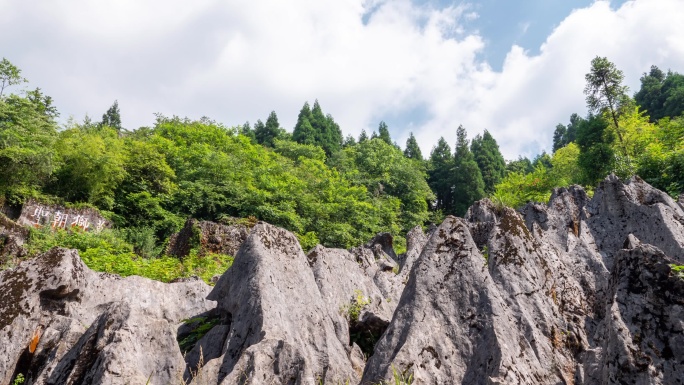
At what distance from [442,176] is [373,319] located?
2081 inches

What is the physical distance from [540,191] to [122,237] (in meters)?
30.7

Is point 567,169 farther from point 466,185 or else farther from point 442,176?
point 442,176

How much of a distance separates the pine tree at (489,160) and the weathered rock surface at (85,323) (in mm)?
50487

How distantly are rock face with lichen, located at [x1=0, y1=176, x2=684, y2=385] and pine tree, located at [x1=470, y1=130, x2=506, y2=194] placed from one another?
49.0 metres

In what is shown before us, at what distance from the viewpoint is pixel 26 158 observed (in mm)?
23047

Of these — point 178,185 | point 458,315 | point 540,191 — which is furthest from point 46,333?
point 540,191

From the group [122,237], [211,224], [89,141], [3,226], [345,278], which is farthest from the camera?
[89,141]

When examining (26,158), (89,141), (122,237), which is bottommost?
(122,237)

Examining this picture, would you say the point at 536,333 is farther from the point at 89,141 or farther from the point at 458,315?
the point at 89,141

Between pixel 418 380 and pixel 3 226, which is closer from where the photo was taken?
pixel 418 380

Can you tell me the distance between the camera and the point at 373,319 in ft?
25.5

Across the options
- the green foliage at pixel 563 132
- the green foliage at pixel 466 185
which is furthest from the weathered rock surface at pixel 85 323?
the green foliage at pixel 563 132

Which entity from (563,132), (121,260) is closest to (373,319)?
(121,260)

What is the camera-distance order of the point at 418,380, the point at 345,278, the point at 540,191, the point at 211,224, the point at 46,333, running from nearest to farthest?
the point at 418,380
the point at 46,333
the point at 345,278
the point at 211,224
the point at 540,191
